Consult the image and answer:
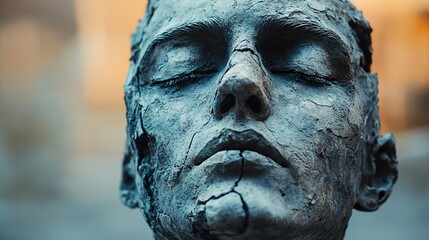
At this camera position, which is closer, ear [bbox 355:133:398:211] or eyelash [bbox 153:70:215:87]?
eyelash [bbox 153:70:215:87]

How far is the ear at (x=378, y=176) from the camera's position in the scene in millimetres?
1724

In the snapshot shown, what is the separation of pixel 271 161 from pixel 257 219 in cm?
13

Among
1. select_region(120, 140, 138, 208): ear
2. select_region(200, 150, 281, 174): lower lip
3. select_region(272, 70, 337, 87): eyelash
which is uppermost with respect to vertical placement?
select_region(272, 70, 337, 87): eyelash

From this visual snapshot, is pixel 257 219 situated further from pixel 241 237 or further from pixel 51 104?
pixel 51 104

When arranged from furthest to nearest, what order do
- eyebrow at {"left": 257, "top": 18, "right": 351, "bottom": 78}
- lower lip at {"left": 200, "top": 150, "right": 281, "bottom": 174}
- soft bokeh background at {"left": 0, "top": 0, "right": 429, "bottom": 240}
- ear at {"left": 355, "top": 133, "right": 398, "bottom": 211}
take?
1. soft bokeh background at {"left": 0, "top": 0, "right": 429, "bottom": 240}
2. ear at {"left": 355, "top": 133, "right": 398, "bottom": 211}
3. eyebrow at {"left": 257, "top": 18, "right": 351, "bottom": 78}
4. lower lip at {"left": 200, "top": 150, "right": 281, "bottom": 174}

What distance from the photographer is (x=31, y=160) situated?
4.02m

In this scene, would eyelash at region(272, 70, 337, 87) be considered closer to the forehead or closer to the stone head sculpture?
the stone head sculpture

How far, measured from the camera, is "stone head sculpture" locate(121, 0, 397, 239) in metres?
1.34

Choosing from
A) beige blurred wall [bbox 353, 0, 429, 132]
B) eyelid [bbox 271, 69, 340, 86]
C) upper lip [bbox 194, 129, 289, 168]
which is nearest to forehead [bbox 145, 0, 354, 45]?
eyelid [bbox 271, 69, 340, 86]

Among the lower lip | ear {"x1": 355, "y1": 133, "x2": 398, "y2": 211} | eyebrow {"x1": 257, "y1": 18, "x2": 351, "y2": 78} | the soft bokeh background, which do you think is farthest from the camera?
the soft bokeh background

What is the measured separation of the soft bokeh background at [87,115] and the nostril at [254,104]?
102 inches

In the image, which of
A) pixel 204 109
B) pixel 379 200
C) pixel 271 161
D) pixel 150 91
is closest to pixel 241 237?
pixel 271 161

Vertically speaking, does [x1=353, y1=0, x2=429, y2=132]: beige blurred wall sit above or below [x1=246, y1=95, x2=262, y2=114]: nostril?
above

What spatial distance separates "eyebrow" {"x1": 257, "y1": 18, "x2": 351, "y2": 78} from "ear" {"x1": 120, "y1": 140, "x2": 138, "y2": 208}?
0.53 meters
